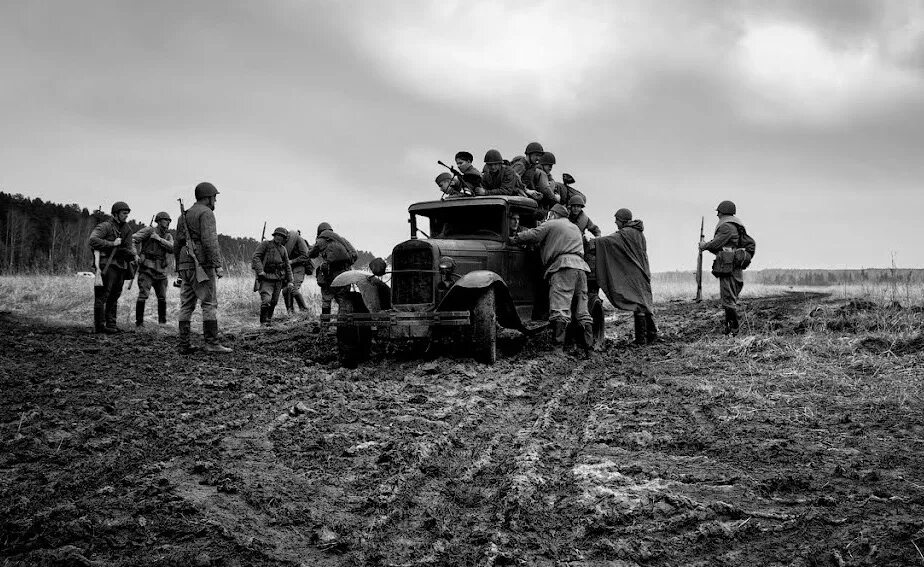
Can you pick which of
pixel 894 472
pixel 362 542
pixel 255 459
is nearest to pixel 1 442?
pixel 255 459

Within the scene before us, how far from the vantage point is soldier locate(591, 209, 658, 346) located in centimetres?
1016

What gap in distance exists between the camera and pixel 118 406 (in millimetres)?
5184

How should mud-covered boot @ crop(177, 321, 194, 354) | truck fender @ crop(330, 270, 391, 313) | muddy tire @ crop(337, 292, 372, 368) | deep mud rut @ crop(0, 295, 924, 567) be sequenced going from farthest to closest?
mud-covered boot @ crop(177, 321, 194, 354), truck fender @ crop(330, 270, 391, 313), muddy tire @ crop(337, 292, 372, 368), deep mud rut @ crop(0, 295, 924, 567)

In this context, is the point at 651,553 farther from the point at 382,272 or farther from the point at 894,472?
the point at 382,272

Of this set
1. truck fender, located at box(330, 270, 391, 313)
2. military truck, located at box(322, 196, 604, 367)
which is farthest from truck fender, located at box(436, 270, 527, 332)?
truck fender, located at box(330, 270, 391, 313)

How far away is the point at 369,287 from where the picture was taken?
8438mm

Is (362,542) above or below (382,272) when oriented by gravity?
below

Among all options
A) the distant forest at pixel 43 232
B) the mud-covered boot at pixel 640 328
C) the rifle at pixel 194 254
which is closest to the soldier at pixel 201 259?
the rifle at pixel 194 254

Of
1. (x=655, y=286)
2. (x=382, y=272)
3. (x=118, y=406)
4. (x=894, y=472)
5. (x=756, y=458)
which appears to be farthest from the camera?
(x=655, y=286)

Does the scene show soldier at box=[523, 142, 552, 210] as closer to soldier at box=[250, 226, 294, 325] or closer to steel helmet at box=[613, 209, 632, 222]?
steel helmet at box=[613, 209, 632, 222]

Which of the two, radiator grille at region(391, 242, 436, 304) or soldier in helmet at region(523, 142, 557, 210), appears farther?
soldier in helmet at region(523, 142, 557, 210)

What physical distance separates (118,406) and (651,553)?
165 inches

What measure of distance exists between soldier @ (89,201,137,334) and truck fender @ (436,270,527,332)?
5789 mm

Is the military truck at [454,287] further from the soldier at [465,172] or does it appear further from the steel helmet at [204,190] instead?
the steel helmet at [204,190]
